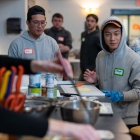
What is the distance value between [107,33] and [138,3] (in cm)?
620

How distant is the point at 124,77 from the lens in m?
2.10

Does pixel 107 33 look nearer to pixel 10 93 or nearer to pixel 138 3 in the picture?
pixel 10 93

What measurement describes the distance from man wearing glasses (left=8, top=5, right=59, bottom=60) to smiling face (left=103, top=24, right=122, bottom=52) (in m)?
0.75

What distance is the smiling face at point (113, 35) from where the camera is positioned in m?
2.18

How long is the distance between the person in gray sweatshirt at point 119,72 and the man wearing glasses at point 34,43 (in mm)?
712

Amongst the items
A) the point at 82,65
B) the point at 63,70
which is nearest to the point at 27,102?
the point at 63,70

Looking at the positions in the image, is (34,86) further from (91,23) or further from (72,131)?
(91,23)

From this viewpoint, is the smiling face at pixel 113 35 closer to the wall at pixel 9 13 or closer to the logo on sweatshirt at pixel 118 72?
the logo on sweatshirt at pixel 118 72

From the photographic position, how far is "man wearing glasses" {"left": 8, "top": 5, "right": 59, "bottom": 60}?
2748 millimetres

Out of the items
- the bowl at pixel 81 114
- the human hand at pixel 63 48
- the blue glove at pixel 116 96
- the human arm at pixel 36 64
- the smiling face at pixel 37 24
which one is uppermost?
the smiling face at pixel 37 24

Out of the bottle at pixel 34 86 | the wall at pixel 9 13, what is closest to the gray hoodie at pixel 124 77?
the bottle at pixel 34 86

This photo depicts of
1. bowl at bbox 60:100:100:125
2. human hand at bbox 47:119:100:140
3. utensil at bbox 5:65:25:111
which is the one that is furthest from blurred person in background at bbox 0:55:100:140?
bowl at bbox 60:100:100:125

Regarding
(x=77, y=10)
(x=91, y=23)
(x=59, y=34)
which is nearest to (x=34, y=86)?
(x=91, y=23)

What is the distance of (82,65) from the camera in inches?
180
